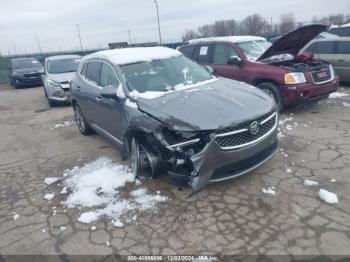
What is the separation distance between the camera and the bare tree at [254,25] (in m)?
58.0

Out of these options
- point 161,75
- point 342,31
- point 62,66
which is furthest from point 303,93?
point 62,66

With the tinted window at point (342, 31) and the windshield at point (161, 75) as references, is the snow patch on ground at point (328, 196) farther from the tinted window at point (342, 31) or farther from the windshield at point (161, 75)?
the tinted window at point (342, 31)

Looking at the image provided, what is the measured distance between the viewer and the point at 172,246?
284cm

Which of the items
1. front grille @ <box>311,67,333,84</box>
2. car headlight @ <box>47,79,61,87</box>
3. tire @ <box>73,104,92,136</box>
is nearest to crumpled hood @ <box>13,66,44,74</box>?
car headlight @ <box>47,79,61,87</box>

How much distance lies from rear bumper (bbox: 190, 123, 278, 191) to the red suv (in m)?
2.99

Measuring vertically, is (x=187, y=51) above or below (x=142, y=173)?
above

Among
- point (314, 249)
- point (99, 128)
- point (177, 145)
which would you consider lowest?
point (314, 249)

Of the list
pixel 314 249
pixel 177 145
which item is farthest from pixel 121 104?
pixel 314 249

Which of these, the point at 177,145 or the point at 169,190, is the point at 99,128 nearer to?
the point at 169,190

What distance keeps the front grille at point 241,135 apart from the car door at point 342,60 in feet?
21.2

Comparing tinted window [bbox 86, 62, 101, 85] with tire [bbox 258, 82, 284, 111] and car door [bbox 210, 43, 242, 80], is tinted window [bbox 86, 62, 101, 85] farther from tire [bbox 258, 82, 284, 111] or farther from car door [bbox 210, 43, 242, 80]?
tire [bbox 258, 82, 284, 111]

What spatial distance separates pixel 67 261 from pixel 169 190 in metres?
1.46

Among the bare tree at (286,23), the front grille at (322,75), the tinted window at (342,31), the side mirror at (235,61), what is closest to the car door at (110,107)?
the side mirror at (235,61)

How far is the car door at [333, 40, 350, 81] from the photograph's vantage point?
28.0 ft
